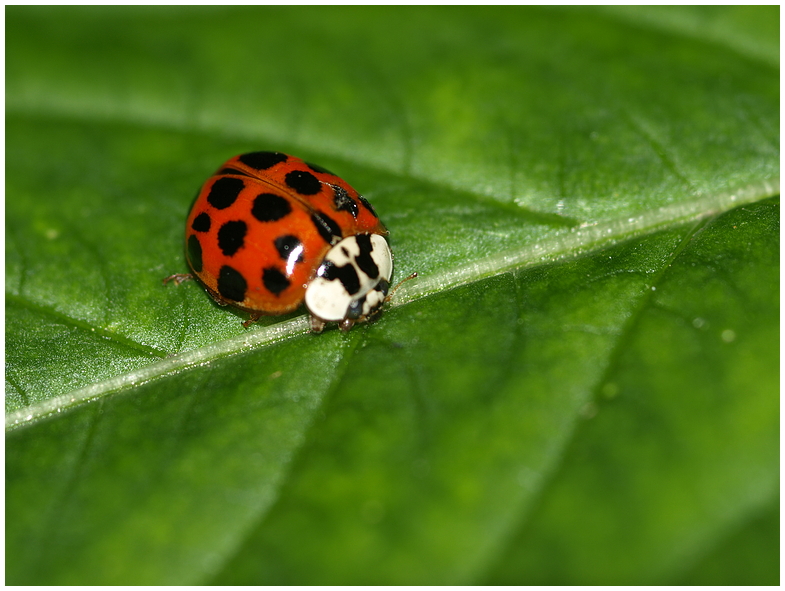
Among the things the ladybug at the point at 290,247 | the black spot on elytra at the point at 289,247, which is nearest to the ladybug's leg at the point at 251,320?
the ladybug at the point at 290,247

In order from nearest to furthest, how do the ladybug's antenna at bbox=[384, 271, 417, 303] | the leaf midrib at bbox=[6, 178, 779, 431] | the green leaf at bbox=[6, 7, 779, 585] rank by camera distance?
1. the green leaf at bbox=[6, 7, 779, 585]
2. the leaf midrib at bbox=[6, 178, 779, 431]
3. the ladybug's antenna at bbox=[384, 271, 417, 303]

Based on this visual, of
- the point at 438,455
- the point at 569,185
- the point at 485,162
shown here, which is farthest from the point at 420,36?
the point at 438,455

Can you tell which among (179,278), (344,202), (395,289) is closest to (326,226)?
(344,202)

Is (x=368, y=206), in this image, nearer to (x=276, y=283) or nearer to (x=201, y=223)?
(x=276, y=283)


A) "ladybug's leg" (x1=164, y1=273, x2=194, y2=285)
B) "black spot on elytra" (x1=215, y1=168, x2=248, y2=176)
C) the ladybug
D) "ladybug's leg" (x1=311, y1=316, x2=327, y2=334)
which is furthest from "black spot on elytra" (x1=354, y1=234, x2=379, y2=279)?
"ladybug's leg" (x1=164, y1=273, x2=194, y2=285)

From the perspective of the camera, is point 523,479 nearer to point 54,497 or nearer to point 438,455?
point 438,455

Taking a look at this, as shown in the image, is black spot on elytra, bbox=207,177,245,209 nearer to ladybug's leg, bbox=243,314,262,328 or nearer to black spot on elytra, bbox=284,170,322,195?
black spot on elytra, bbox=284,170,322,195
